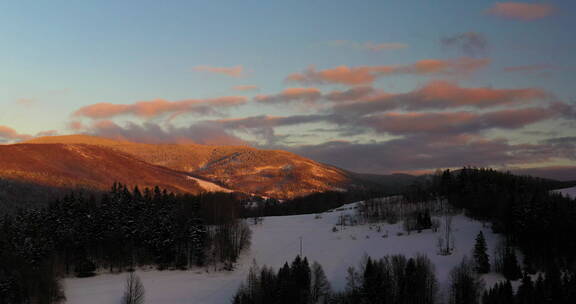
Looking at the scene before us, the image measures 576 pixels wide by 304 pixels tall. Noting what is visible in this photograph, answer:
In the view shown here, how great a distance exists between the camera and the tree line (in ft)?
339

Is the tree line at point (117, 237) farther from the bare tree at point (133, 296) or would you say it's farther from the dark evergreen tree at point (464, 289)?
the dark evergreen tree at point (464, 289)

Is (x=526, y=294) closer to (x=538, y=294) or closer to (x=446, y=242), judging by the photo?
(x=538, y=294)

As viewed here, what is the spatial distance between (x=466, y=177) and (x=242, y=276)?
108 metres

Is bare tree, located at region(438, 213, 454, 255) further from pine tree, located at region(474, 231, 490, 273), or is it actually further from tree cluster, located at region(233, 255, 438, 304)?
tree cluster, located at region(233, 255, 438, 304)

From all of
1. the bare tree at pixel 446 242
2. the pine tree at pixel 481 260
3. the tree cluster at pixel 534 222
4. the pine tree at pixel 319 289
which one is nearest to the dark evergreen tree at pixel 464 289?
the pine tree at pixel 481 260

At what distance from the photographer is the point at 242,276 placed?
4316 inches

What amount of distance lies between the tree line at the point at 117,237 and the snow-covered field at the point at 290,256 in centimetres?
498

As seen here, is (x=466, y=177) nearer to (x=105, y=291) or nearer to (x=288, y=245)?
(x=288, y=245)

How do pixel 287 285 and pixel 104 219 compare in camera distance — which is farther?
pixel 104 219

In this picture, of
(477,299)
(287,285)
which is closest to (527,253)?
(477,299)

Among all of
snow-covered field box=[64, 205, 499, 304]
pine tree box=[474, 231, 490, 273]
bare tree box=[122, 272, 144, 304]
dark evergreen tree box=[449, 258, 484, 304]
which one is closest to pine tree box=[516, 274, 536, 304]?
dark evergreen tree box=[449, 258, 484, 304]

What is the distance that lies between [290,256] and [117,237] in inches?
1785

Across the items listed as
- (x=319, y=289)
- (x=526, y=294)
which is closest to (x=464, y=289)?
(x=526, y=294)

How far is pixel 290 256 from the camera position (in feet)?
419
